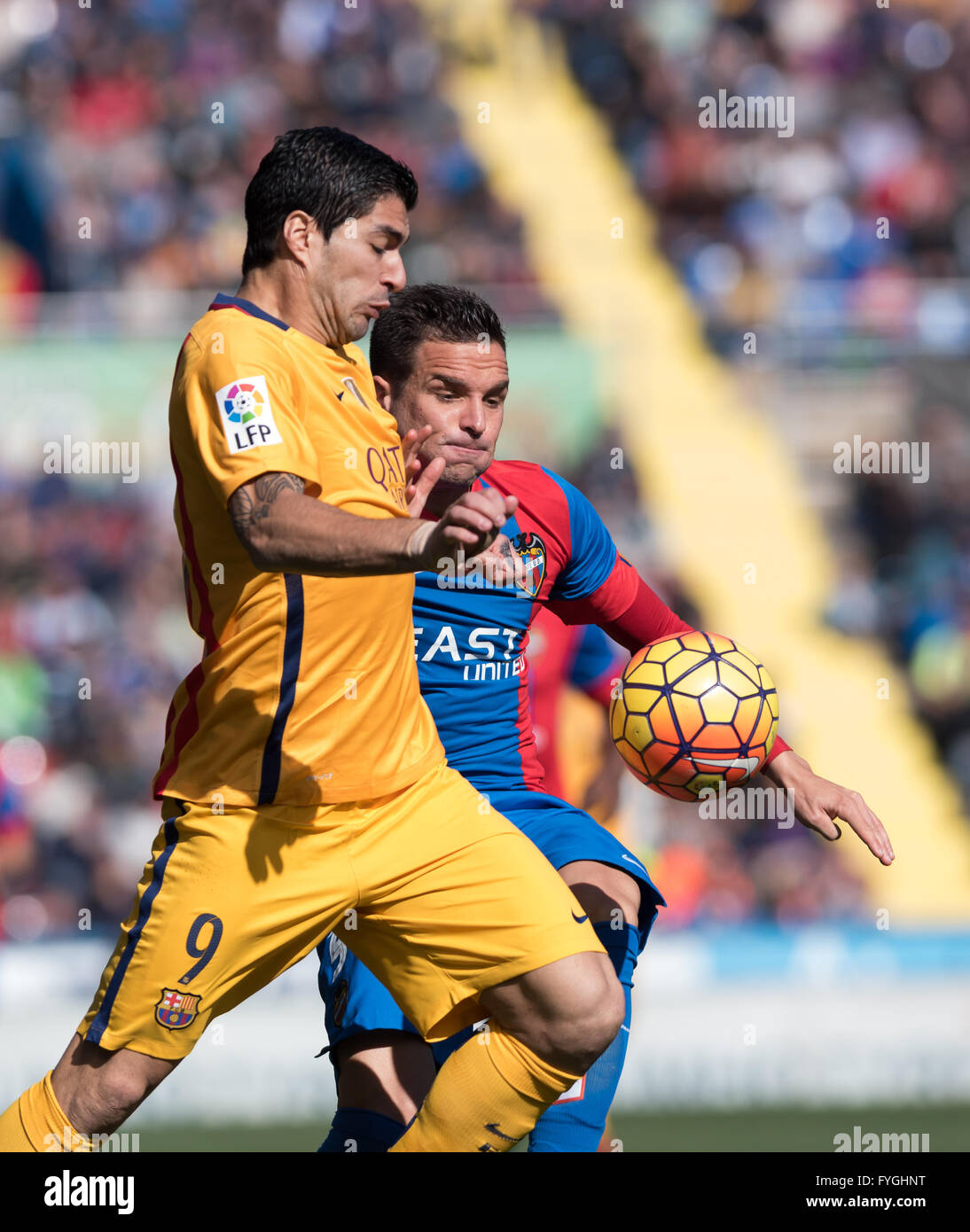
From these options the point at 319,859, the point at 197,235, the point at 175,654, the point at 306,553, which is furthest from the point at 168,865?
the point at 197,235

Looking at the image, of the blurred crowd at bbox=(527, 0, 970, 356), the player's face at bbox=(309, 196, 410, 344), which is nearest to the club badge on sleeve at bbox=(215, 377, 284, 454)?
the player's face at bbox=(309, 196, 410, 344)

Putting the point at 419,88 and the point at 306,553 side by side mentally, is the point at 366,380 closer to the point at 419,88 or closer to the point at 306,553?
the point at 306,553

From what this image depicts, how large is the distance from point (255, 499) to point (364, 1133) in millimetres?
1714

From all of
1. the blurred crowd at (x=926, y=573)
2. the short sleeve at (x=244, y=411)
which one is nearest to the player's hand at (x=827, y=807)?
the short sleeve at (x=244, y=411)

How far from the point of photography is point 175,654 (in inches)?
360

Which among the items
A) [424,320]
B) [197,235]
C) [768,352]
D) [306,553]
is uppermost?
[197,235]

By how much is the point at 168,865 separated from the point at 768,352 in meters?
7.10

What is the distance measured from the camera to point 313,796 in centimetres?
313

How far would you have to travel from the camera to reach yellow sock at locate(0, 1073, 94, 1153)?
2.98 metres

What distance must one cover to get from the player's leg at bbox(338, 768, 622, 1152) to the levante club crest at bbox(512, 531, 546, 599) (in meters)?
0.82

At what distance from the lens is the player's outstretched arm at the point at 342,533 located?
263 centimetres

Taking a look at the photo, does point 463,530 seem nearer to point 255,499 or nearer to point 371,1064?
point 255,499

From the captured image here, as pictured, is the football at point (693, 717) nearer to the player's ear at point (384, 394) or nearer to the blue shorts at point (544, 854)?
the blue shorts at point (544, 854)

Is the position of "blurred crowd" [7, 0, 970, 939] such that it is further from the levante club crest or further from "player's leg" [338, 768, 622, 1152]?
"player's leg" [338, 768, 622, 1152]
